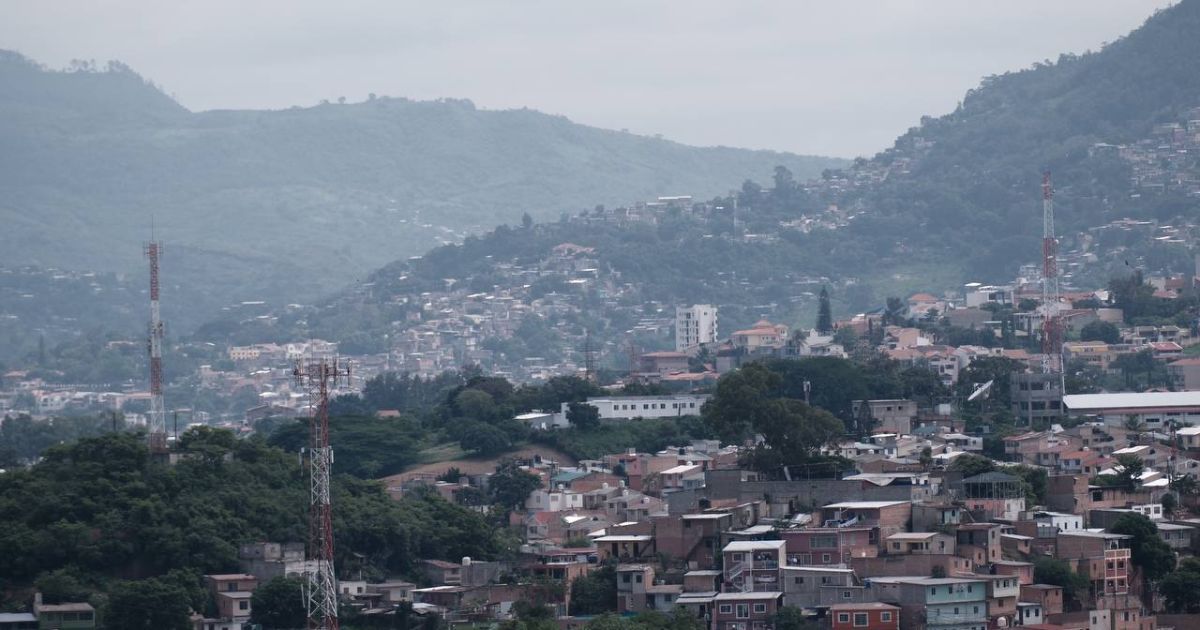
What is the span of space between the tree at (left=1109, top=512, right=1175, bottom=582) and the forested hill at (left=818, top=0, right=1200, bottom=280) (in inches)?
2792

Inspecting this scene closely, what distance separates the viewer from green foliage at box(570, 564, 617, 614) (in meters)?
40.8

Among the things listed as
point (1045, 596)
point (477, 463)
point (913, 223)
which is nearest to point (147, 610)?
point (1045, 596)

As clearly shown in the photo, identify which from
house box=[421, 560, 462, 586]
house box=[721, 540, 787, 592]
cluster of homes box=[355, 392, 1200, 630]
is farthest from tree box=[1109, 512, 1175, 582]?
house box=[421, 560, 462, 586]

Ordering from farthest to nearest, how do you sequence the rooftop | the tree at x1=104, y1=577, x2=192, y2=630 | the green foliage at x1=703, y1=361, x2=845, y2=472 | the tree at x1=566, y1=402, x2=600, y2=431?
the tree at x1=566, y1=402, x2=600, y2=431, the rooftop, the green foliage at x1=703, y1=361, x2=845, y2=472, the tree at x1=104, y1=577, x2=192, y2=630

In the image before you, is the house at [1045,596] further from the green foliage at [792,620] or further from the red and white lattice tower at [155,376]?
the red and white lattice tower at [155,376]

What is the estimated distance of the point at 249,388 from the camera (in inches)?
4739

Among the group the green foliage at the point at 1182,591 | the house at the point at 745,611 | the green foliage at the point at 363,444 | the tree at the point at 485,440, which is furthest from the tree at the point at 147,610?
the tree at the point at 485,440

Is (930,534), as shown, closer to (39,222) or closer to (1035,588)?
(1035,588)

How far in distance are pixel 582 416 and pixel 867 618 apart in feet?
76.4

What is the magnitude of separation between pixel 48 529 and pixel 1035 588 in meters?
15.1

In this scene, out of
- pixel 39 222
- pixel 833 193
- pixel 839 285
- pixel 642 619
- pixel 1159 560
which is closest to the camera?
pixel 642 619

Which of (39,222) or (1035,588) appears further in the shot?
(39,222)

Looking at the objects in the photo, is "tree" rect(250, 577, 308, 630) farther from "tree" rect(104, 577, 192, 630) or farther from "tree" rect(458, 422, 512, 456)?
"tree" rect(458, 422, 512, 456)

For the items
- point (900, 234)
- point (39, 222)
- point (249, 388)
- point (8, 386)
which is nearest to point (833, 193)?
point (900, 234)
